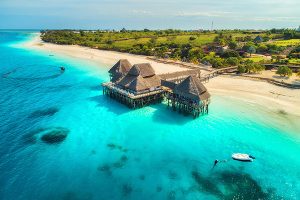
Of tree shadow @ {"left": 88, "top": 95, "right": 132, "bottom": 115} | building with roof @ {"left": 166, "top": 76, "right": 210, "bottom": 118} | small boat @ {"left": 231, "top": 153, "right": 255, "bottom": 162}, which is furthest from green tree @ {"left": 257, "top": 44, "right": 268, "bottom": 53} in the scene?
small boat @ {"left": 231, "top": 153, "right": 255, "bottom": 162}

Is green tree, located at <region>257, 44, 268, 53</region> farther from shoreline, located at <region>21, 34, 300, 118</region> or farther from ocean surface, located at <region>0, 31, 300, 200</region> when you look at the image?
ocean surface, located at <region>0, 31, 300, 200</region>

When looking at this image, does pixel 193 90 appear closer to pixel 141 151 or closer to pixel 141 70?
pixel 141 70

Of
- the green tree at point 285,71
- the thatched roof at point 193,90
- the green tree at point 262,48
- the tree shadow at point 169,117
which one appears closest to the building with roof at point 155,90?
the thatched roof at point 193,90

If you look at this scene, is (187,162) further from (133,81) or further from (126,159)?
(133,81)

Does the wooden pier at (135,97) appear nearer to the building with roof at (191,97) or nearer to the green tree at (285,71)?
the building with roof at (191,97)

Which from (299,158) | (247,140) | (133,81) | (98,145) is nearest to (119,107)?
(133,81)

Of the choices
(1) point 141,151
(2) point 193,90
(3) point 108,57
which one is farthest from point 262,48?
(1) point 141,151
